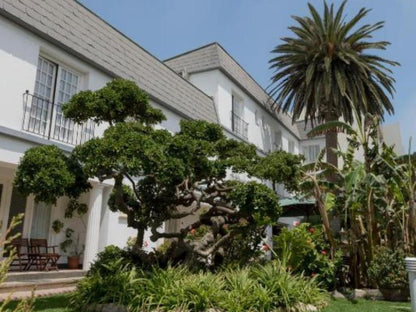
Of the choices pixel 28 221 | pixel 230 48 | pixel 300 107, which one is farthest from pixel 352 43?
pixel 28 221

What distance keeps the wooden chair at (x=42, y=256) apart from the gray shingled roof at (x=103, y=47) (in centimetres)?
634

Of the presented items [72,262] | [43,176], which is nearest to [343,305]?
[43,176]

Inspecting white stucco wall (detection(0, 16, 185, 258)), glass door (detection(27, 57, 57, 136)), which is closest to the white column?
white stucco wall (detection(0, 16, 185, 258))

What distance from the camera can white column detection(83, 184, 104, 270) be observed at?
41.1 ft

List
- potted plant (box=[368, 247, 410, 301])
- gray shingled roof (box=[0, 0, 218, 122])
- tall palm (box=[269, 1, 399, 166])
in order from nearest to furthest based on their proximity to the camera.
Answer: potted plant (box=[368, 247, 410, 301]) → gray shingled roof (box=[0, 0, 218, 122]) → tall palm (box=[269, 1, 399, 166])

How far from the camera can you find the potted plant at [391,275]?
10.3 metres

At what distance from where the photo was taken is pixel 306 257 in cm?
1148

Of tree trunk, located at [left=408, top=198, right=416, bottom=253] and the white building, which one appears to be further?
tree trunk, located at [left=408, top=198, right=416, bottom=253]

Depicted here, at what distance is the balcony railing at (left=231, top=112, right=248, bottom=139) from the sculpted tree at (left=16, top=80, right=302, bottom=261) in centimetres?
1053

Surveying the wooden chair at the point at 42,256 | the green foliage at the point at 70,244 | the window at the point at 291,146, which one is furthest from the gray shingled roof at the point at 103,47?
Result: the window at the point at 291,146

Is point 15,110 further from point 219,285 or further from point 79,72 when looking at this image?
point 219,285

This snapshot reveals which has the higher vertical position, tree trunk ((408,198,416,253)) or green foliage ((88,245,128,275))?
tree trunk ((408,198,416,253))

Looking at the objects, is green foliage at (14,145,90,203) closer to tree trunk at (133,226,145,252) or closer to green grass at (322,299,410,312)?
A: tree trunk at (133,226,145,252)

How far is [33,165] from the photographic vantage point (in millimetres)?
7207
